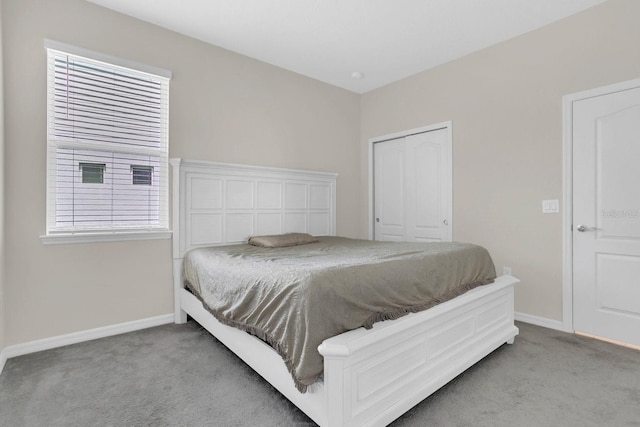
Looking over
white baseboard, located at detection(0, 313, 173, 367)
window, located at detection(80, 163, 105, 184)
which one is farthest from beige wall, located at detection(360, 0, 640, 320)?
window, located at detection(80, 163, 105, 184)

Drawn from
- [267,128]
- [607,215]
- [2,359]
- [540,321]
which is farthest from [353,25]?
[2,359]

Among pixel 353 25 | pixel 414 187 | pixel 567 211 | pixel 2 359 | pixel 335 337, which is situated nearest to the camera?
pixel 335 337

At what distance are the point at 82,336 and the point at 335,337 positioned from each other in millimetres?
2291

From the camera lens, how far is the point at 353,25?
290 centimetres

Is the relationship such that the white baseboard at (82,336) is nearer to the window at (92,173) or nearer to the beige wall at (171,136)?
the beige wall at (171,136)

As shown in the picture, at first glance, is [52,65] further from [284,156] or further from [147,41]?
[284,156]

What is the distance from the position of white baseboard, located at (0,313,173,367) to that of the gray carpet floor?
0.22ft

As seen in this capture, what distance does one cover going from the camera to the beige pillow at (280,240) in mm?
2959

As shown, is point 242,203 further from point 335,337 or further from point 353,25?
point 335,337

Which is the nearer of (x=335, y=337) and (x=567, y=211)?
(x=335, y=337)

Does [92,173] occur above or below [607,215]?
above

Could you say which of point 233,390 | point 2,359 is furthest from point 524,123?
point 2,359

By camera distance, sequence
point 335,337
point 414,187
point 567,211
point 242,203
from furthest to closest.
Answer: point 414,187 < point 242,203 < point 567,211 < point 335,337

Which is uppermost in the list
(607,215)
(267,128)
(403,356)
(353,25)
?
(353,25)
